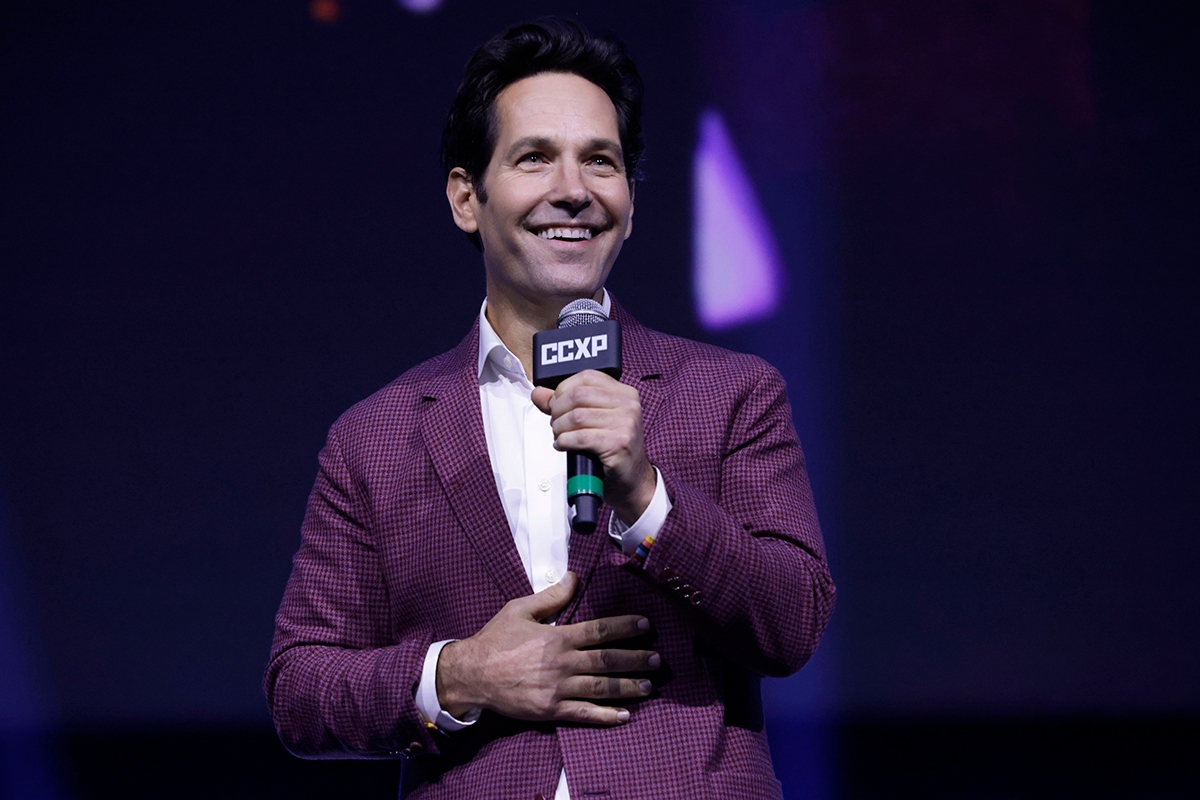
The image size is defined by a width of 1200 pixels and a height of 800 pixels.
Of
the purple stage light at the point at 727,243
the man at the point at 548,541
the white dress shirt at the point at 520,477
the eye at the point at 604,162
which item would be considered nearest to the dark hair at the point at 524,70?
the man at the point at 548,541

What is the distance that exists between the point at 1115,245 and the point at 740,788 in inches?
104

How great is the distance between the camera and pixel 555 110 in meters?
1.77

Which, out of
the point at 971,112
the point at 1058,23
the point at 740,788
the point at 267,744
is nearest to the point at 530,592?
the point at 740,788

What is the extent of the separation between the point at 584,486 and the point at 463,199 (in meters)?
0.92

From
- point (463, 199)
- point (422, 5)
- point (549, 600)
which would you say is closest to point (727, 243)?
point (422, 5)

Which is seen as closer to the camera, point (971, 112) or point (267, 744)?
point (267, 744)

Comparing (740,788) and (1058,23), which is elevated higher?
(1058,23)

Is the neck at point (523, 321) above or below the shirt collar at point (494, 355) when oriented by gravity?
above

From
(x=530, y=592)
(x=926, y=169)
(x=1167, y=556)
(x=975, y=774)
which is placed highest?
(x=926, y=169)

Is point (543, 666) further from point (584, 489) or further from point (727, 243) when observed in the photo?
point (727, 243)

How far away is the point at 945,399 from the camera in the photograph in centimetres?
335

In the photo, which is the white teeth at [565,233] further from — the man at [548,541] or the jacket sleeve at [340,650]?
the jacket sleeve at [340,650]

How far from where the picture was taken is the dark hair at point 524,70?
1850 millimetres

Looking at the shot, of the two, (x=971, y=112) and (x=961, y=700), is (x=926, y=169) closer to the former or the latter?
(x=971, y=112)
